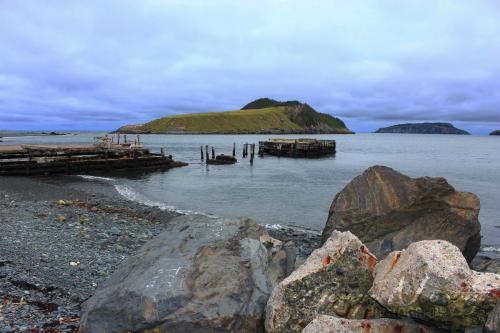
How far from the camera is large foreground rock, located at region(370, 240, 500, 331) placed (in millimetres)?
4953

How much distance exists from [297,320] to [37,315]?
473cm

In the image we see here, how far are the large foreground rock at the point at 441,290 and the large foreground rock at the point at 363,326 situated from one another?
0.19 m

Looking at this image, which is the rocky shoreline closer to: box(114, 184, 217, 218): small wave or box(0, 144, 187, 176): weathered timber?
box(114, 184, 217, 218): small wave

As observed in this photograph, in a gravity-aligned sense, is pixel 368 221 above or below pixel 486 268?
above

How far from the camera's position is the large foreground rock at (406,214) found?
11727mm

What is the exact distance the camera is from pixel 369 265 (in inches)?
260

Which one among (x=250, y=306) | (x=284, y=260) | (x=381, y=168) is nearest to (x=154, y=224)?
(x=381, y=168)

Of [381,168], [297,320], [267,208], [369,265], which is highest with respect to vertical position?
[381,168]

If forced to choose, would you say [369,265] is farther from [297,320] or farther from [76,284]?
[76,284]

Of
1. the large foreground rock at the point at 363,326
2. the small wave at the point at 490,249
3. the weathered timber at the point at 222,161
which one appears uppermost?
the large foreground rock at the point at 363,326

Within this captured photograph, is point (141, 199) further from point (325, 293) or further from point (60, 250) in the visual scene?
point (325, 293)

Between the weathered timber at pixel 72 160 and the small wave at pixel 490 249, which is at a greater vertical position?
the weathered timber at pixel 72 160

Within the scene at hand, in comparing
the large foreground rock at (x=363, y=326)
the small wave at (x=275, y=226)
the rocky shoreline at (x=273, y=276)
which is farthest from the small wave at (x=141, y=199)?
the large foreground rock at (x=363, y=326)

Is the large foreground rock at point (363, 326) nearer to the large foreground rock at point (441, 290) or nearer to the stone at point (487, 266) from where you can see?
the large foreground rock at point (441, 290)
